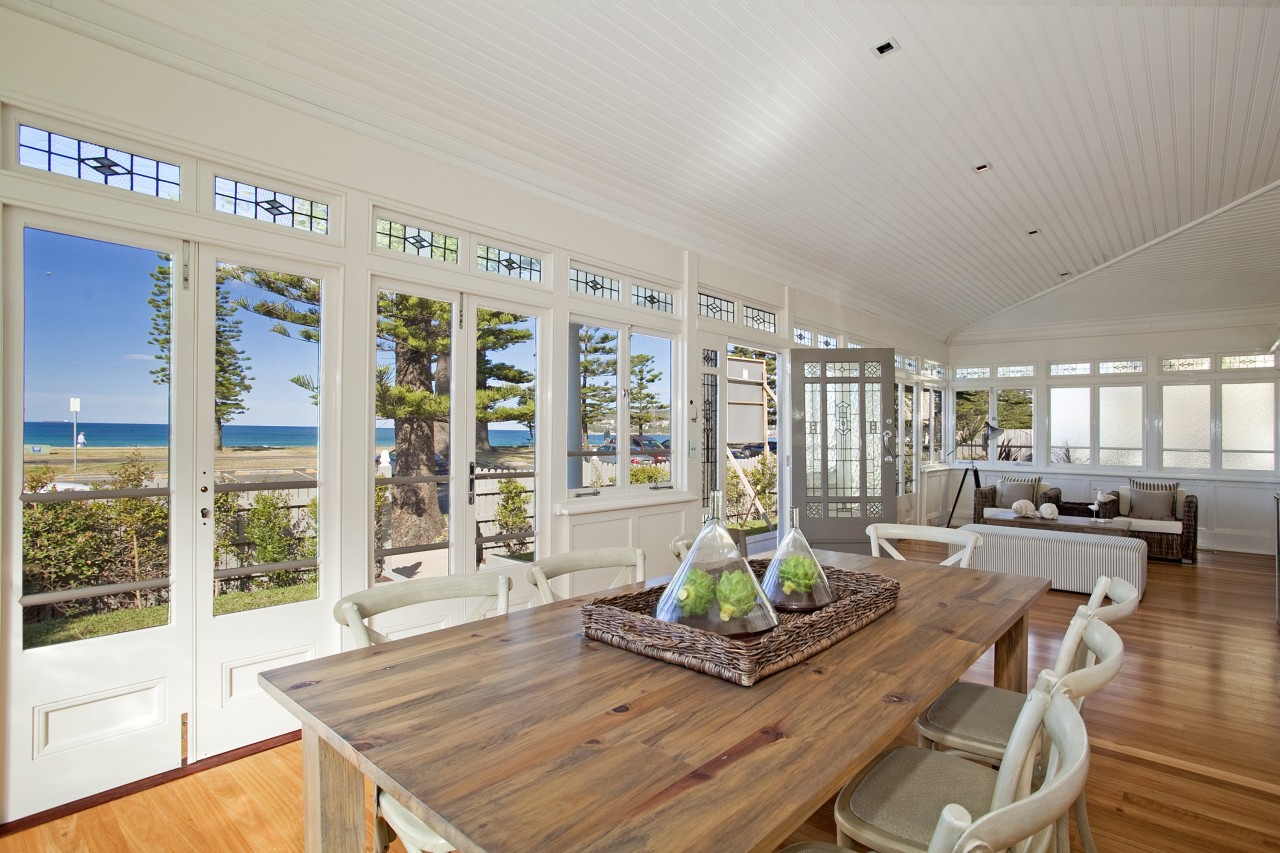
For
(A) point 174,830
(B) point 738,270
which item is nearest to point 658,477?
(B) point 738,270

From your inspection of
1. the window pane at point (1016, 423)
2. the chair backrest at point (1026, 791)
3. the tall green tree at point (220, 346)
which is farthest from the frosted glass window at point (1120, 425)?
the tall green tree at point (220, 346)

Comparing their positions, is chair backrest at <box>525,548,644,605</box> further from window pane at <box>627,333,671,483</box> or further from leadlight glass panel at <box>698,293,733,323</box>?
leadlight glass panel at <box>698,293,733,323</box>

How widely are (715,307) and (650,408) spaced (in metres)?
1.24

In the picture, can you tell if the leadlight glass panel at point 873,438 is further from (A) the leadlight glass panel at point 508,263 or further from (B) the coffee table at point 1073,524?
(A) the leadlight glass panel at point 508,263

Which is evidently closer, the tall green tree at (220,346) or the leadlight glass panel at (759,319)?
the tall green tree at (220,346)

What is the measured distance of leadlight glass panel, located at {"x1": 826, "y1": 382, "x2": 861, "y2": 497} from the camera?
6.68m

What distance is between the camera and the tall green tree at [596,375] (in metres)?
4.45

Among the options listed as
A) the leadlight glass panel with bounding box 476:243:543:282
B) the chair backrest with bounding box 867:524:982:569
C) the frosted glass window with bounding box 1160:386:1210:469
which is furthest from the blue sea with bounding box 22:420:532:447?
the frosted glass window with bounding box 1160:386:1210:469

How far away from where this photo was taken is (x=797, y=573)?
1.78 metres

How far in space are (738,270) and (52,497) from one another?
15.9 feet

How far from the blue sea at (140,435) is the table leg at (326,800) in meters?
2.04

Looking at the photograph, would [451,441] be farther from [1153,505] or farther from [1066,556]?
[1153,505]

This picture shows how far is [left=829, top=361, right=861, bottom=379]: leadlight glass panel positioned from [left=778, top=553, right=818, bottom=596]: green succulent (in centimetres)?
511

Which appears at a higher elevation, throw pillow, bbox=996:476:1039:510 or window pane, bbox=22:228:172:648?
window pane, bbox=22:228:172:648
